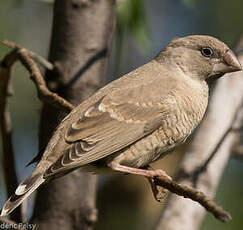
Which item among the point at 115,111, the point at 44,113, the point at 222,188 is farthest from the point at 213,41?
the point at 222,188

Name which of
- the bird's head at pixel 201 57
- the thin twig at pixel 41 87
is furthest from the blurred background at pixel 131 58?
the thin twig at pixel 41 87

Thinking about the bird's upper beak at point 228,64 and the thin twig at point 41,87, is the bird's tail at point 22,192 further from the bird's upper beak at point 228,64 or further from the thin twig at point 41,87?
the bird's upper beak at point 228,64

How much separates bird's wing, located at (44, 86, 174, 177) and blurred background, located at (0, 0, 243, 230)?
2.93ft

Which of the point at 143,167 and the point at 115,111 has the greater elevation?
the point at 115,111

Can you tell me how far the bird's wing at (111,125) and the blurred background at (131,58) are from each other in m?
0.89

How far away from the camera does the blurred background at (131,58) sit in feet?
21.8

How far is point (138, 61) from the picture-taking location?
10062mm

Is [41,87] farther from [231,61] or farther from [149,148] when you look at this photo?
[231,61]

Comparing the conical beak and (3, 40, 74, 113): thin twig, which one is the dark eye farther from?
(3, 40, 74, 113): thin twig

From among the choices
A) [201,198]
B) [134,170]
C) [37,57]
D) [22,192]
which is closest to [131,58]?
[37,57]

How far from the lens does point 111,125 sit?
4.45 m

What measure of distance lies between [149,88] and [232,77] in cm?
150

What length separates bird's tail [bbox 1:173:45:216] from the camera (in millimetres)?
3672

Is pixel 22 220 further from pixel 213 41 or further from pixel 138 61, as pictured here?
pixel 138 61
